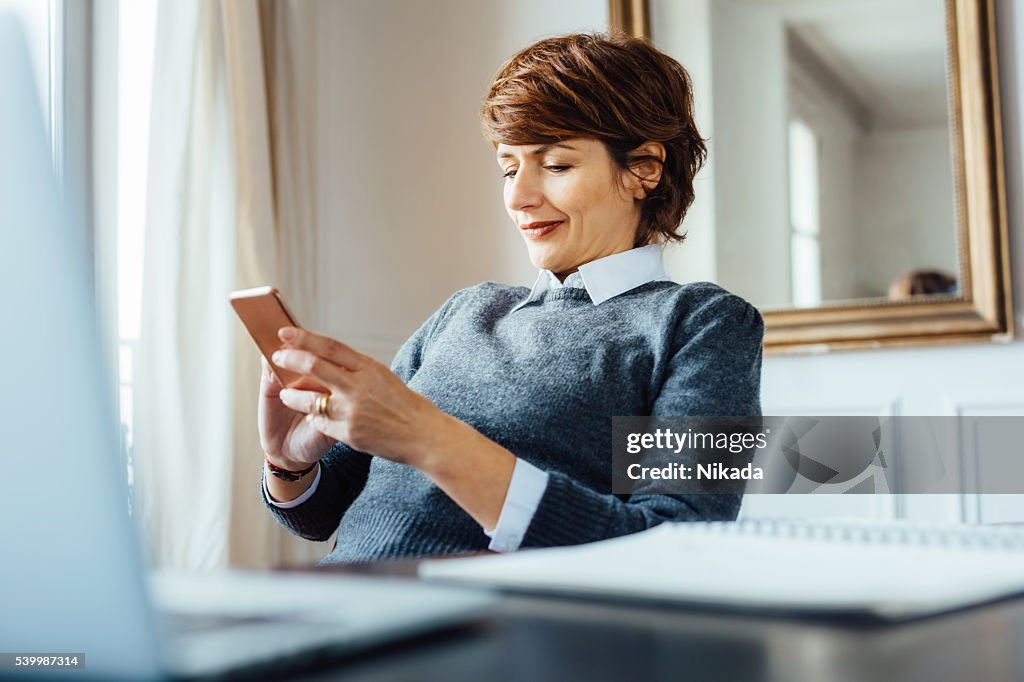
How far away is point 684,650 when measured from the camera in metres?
0.39

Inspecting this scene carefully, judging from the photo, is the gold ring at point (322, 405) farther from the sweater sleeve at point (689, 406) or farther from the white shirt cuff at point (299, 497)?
the white shirt cuff at point (299, 497)

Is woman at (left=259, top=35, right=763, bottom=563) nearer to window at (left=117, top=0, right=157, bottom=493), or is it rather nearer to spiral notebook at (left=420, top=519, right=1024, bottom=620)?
spiral notebook at (left=420, top=519, right=1024, bottom=620)

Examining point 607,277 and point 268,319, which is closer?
point 268,319

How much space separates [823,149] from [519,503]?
6.26 feet

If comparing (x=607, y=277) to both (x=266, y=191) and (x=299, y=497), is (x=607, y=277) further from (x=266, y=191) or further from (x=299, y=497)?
(x=266, y=191)

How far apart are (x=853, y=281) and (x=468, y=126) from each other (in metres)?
1.24

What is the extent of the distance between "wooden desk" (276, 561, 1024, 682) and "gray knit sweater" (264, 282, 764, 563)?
1.74 ft

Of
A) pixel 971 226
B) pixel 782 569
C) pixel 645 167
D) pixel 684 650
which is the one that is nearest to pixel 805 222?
pixel 971 226

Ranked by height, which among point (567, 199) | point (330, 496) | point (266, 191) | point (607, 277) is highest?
point (266, 191)

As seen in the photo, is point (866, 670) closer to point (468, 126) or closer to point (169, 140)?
point (169, 140)

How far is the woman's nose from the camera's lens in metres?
1.37

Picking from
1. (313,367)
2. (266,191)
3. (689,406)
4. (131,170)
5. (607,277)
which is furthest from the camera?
(266,191)

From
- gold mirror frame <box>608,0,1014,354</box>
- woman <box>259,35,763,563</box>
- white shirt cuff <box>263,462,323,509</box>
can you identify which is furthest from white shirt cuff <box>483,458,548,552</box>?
gold mirror frame <box>608,0,1014,354</box>

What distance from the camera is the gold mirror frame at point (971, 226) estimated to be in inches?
93.7
